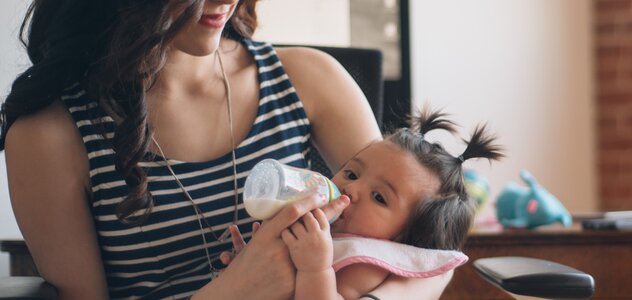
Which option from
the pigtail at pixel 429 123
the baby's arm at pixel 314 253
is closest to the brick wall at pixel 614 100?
the pigtail at pixel 429 123

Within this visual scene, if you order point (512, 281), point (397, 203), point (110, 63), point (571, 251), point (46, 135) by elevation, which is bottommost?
point (571, 251)

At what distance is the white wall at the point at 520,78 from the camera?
2822 millimetres

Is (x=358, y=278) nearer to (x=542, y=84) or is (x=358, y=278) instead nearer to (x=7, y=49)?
(x=7, y=49)

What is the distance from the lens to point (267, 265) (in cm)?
110

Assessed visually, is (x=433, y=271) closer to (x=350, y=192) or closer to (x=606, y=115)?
(x=350, y=192)

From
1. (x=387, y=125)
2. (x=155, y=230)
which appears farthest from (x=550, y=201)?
(x=155, y=230)

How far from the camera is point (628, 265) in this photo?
178cm

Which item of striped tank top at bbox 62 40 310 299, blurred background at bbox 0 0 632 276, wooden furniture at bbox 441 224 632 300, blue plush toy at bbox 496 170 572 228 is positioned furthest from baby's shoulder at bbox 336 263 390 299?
blurred background at bbox 0 0 632 276

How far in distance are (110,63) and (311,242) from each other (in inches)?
17.5

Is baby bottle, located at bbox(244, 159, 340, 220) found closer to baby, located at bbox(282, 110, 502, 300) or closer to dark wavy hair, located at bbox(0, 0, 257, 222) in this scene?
baby, located at bbox(282, 110, 502, 300)

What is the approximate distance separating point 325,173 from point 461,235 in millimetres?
376

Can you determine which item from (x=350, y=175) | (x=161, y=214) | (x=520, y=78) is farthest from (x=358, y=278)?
(x=520, y=78)

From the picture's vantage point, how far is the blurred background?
283 centimetres

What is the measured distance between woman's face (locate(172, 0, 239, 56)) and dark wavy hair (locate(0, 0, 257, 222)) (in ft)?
0.11
